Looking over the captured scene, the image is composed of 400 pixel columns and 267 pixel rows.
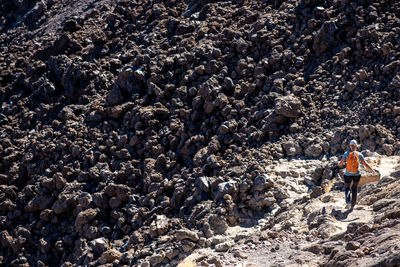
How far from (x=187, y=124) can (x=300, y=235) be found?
163 inches

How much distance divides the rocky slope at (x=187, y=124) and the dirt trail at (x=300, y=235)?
377 millimetres

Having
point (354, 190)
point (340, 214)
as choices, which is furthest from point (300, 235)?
point (354, 190)

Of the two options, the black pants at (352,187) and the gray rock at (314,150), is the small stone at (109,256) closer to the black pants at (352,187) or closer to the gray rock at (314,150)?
the gray rock at (314,150)

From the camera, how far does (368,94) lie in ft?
33.2

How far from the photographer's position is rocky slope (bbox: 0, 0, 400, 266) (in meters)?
9.42

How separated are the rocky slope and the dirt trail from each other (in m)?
0.38

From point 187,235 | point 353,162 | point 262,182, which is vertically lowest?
point 187,235

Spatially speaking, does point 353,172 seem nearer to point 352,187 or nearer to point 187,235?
point 352,187

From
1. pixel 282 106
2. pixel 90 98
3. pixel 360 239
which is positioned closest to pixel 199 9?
pixel 90 98

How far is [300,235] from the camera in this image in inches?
306

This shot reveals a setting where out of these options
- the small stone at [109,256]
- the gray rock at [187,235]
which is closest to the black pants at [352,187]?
the gray rock at [187,235]

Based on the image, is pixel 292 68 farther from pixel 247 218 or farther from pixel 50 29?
pixel 50 29

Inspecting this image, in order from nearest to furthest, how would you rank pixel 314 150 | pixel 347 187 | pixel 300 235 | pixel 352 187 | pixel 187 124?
pixel 300 235 → pixel 352 187 → pixel 347 187 → pixel 314 150 → pixel 187 124

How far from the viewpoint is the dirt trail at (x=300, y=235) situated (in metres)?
7.24
